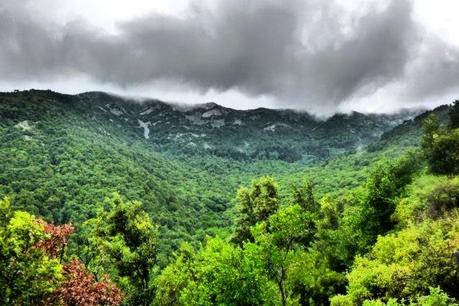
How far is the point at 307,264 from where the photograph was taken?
42.5m

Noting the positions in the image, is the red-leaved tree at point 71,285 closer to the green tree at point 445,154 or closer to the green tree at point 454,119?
the green tree at point 445,154

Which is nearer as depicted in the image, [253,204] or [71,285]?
[71,285]

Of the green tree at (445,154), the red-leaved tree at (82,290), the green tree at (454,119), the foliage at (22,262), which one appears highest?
the green tree at (454,119)

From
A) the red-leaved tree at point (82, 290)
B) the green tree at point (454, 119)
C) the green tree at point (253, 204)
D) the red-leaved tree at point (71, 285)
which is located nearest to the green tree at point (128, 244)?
the red-leaved tree at point (82, 290)

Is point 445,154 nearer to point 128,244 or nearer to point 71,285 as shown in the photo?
point 128,244

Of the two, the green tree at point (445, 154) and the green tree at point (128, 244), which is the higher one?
the green tree at point (445, 154)

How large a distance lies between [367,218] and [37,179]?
168 metres

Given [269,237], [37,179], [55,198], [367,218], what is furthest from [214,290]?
[37,179]

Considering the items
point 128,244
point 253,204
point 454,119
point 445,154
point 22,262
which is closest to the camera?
point 22,262

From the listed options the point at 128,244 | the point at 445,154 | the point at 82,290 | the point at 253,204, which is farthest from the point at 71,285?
the point at 445,154

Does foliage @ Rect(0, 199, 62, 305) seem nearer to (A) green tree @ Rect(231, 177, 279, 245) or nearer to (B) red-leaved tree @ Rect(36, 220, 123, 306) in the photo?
(B) red-leaved tree @ Rect(36, 220, 123, 306)

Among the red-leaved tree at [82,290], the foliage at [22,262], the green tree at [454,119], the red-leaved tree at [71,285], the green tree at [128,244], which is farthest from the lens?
the green tree at [454,119]

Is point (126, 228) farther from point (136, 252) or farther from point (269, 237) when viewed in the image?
point (269, 237)

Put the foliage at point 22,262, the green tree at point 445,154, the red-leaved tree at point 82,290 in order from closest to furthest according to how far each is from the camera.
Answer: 1. the foliage at point 22,262
2. the red-leaved tree at point 82,290
3. the green tree at point 445,154
